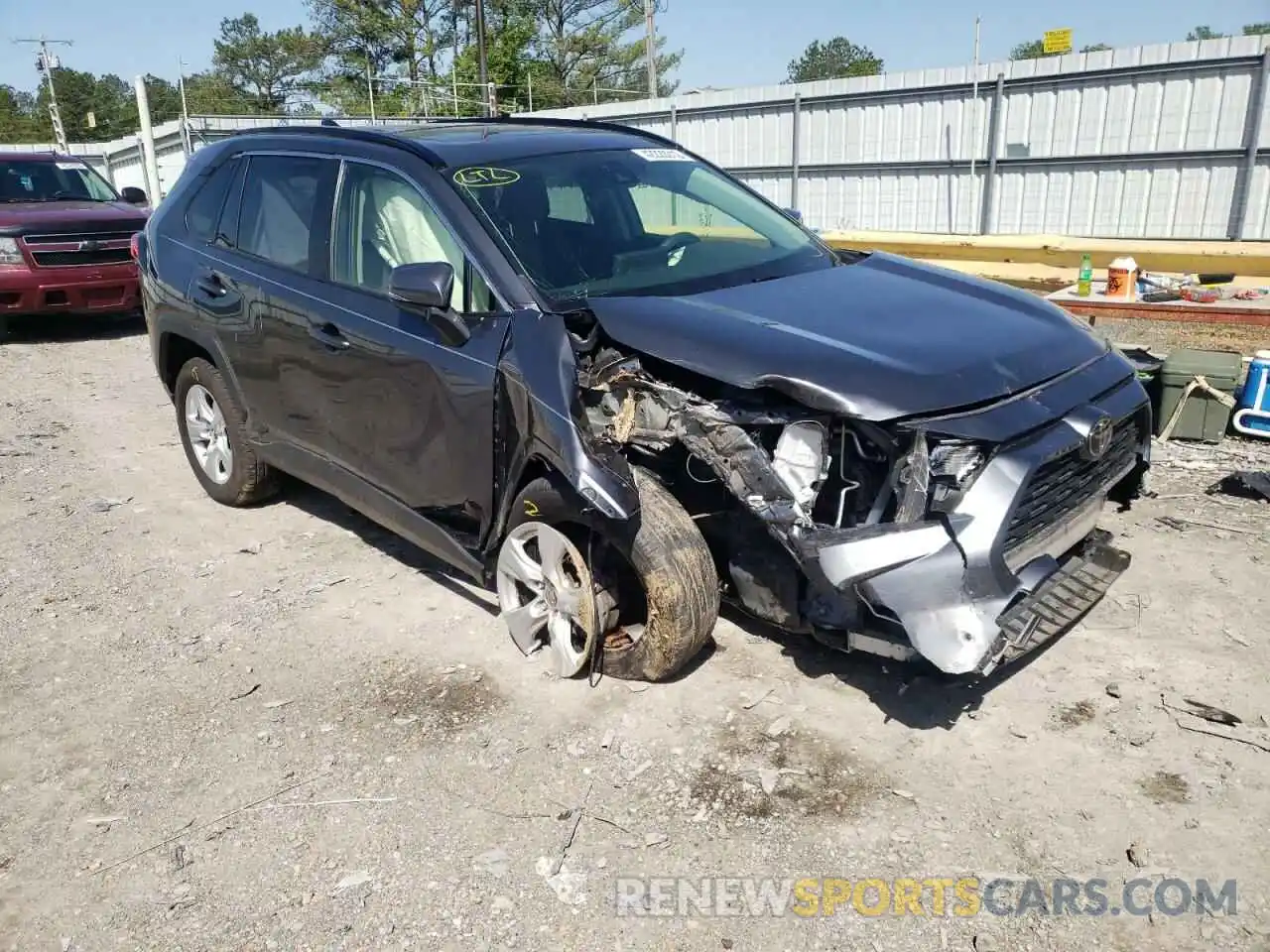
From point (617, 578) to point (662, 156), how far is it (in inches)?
85.8

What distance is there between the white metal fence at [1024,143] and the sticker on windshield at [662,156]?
6855 mm

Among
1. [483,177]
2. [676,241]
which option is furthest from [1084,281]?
[483,177]

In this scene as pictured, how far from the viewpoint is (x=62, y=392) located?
28.5ft

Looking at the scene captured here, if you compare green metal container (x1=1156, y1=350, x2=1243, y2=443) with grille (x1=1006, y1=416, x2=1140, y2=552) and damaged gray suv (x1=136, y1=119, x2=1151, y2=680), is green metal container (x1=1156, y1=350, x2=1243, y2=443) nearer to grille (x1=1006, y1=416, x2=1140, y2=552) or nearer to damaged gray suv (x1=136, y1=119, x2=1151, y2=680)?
damaged gray suv (x1=136, y1=119, x2=1151, y2=680)

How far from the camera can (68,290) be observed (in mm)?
10469

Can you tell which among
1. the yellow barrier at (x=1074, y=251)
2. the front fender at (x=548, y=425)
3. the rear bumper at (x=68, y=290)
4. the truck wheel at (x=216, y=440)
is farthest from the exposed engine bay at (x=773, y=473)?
the rear bumper at (x=68, y=290)

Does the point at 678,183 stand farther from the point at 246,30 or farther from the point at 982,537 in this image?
the point at 246,30

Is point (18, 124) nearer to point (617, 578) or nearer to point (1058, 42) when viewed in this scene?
point (1058, 42)

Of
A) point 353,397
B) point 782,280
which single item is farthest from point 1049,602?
point 353,397

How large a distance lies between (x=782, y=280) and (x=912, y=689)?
163 cm

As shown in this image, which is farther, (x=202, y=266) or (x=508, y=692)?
(x=202, y=266)

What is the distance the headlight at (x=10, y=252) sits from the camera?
10.1 m

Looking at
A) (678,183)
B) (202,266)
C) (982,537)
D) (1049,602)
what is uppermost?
(678,183)

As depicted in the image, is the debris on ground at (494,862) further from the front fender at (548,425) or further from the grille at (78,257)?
the grille at (78,257)
